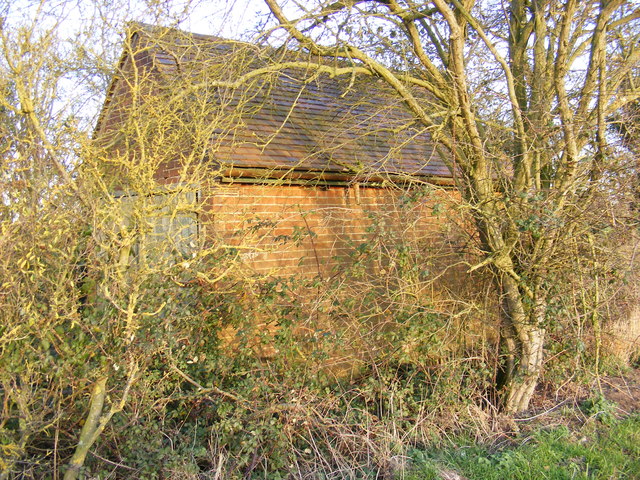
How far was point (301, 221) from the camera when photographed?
7309 mm

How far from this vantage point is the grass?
183 inches

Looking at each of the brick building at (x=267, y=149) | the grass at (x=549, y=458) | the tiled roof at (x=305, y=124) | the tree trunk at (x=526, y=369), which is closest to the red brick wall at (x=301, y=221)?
the brick building at (x=267, y=149)

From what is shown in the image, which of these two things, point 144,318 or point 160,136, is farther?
point 160,136

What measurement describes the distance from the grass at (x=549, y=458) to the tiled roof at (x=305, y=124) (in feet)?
9.44

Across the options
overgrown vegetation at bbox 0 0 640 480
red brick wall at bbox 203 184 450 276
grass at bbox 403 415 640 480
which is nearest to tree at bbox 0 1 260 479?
overgrown vegetation at bbox 0 0 640 480

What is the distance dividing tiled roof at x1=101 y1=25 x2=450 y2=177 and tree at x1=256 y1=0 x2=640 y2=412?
0.43m

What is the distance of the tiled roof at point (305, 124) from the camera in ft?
19.5

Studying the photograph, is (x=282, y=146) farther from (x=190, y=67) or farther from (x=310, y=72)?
(x=190, y=67)

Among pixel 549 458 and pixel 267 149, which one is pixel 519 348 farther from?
pixel 267 149

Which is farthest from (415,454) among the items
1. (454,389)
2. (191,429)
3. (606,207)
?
(606,207)

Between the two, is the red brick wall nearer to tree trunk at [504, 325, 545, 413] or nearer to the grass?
tree trunk at [504, 325, 545, 413]

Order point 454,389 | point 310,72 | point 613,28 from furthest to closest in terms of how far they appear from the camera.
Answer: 1. point 613,28
2. point 310,72
3. point 454,389

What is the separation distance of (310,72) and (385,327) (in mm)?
2997

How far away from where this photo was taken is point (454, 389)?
581cm
